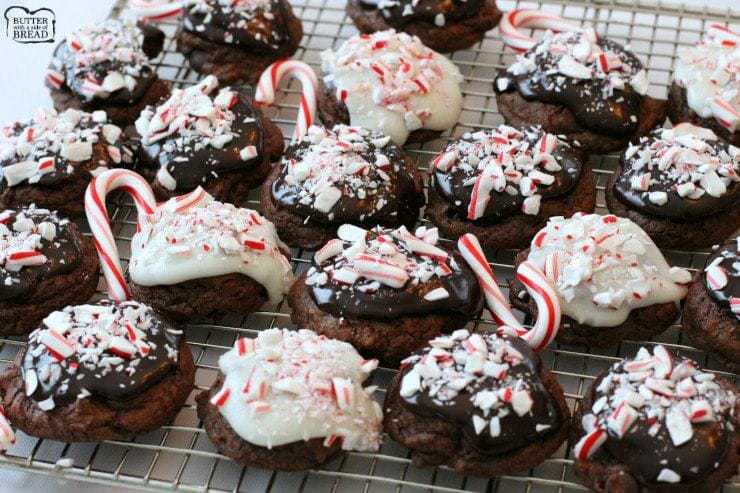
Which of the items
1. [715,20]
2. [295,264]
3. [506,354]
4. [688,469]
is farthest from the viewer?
[715,20]

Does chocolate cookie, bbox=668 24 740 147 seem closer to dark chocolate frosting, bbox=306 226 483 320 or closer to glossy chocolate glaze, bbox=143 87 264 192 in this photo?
dark chocolate frosting, bbox=306 226 483 320

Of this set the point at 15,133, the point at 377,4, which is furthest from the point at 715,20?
the point at 15,133

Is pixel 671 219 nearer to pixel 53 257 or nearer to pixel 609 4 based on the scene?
pixel 609 4

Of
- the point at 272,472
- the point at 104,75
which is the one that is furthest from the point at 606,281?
the point at 104,75

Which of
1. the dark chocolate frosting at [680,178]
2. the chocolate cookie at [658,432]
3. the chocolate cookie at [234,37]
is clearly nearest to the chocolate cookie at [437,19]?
the chocolate cookie at [234,37]

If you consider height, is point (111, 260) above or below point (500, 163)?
below

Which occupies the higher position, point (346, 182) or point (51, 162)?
point (346, 182)

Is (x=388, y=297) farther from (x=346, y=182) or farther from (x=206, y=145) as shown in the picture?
(x=206, y=145)
